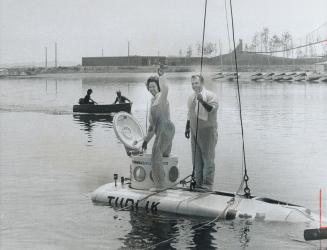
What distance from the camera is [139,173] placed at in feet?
48.4

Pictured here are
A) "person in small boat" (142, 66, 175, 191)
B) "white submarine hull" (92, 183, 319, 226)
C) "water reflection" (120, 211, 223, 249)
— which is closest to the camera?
"water reflection" (120, 211, 223, 249)

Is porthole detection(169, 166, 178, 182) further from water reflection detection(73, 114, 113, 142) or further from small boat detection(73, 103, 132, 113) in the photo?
small boat detection(73, 103, 132, 113)

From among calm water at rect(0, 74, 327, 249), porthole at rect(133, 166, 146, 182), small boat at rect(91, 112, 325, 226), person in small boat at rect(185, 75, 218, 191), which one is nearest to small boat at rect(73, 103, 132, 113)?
calm water at rect(0, 74, 327, 249)

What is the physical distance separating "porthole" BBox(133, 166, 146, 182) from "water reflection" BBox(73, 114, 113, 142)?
16.2 meters

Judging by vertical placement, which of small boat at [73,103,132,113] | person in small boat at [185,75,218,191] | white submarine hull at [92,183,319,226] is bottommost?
white submarine hull at [92,183,319,226]

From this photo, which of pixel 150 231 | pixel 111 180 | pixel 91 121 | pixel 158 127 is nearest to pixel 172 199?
pixel 150 231

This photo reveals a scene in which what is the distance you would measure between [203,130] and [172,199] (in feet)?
5.18

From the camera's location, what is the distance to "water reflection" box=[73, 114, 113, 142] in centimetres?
3483

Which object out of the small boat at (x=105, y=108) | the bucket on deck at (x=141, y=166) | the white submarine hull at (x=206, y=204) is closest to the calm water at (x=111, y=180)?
the white submarine hull at (x=206, y=204)

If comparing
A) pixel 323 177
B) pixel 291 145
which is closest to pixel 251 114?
pixel 291 145

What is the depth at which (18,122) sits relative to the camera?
41.6 m

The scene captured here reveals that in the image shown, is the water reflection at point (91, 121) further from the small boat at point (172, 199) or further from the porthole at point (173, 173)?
the porthole at point (173, 173)

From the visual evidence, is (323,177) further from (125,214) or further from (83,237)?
(83,237)

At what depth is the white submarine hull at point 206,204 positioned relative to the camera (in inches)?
505
